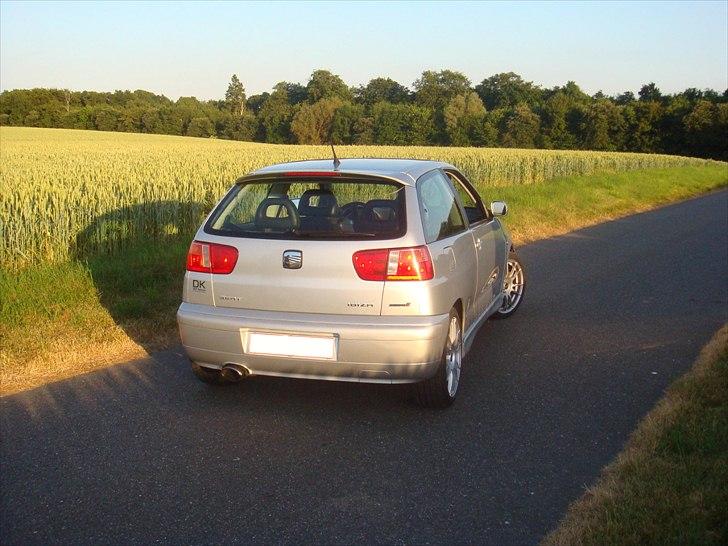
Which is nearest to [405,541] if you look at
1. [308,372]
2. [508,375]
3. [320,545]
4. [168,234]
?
[320,545]

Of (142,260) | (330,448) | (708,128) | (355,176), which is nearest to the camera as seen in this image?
(330,448)

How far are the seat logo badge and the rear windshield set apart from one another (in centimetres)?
13

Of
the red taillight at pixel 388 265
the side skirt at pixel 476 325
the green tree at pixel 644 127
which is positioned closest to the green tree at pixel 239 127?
the green tree at pixel 644 127

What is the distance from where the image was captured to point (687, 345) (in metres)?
6.33

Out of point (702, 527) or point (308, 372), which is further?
point (308, 372)

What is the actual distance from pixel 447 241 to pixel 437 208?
295 millimetres

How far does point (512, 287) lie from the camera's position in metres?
7.53

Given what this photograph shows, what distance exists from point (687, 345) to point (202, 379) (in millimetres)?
3985

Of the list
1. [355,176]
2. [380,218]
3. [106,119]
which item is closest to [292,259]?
[380,218]

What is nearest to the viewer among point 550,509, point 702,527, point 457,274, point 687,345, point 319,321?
point 702,527

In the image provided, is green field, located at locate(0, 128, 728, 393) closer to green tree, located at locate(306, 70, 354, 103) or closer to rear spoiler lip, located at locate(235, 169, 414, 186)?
rear spoiler lip, located at locate(235, 169, 414, 186)

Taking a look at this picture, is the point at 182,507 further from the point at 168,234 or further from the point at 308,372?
the point at 168,234

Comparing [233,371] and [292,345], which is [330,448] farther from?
[233,371]

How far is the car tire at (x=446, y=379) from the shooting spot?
15.3 ft
